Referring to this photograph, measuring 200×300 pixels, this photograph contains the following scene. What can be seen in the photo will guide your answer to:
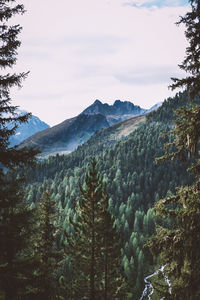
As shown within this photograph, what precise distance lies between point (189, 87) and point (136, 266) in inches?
3520

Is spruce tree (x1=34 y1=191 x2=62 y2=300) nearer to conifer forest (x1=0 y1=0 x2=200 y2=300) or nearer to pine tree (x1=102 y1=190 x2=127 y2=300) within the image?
conifer forest (x1=0 y1=0 x2=200 y2=300)

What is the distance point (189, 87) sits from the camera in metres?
8.75

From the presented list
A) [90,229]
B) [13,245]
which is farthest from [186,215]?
[90,229]

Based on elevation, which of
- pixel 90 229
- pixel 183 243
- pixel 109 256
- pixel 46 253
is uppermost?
pixel 183 243

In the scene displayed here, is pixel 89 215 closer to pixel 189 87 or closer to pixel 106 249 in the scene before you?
pixel 106 249

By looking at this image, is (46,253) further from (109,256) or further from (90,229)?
(109,256)

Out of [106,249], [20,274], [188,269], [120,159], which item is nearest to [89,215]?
[106,249]

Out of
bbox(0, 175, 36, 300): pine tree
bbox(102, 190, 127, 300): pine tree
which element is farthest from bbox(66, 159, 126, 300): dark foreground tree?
bbox(0, 175, 36, 300): pine tree

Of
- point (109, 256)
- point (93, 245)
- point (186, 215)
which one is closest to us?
point (186, 215)

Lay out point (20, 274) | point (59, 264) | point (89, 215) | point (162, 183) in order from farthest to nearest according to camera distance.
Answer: point (162, 183) → point (89, 215) → point (59, 264) → point (20, 274)

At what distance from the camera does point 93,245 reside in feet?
65.5

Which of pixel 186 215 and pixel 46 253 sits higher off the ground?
pixel 186 215

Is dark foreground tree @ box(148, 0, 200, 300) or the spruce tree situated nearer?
dark foreground tree @ box(148, 0, 200, 300)

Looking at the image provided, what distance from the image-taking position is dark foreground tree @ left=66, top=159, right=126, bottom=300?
20.2 m
